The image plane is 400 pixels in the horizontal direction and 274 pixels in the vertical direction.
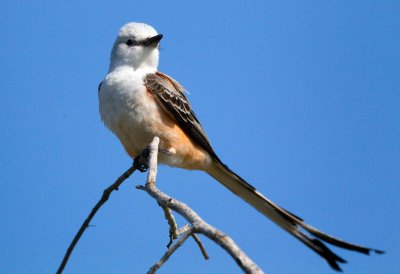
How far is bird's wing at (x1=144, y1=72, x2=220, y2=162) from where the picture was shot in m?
4.37

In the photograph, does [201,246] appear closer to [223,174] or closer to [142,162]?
[142,162]

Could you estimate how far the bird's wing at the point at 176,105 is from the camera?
4371 millimetres

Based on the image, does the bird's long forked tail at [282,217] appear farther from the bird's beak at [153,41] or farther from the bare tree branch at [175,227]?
the bird's beak at [153,41]

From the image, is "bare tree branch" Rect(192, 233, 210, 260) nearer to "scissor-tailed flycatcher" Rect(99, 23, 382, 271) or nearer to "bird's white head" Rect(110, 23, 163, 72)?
"scissor-tailed flycatcher" Rect(99, 23, 382, 271)

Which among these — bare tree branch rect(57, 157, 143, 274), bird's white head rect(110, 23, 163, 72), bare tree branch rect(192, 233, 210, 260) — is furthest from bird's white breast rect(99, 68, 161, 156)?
bare tree branch rect(192, 233, 210, 260)

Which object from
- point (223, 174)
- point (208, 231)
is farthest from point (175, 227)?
point (208, 231)

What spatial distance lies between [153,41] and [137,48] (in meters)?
0.15

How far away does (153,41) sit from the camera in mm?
4645

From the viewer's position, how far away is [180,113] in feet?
14.7

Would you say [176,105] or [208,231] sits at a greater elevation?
[176,105]

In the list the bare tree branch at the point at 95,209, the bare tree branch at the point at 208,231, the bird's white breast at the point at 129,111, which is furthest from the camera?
the bird's white breast at the point at 129,111

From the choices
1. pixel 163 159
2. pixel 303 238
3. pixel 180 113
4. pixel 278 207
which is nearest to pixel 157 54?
pixel 180 113

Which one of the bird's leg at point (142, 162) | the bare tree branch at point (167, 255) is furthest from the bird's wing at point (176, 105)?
the bare tree branch at point (167, 255)

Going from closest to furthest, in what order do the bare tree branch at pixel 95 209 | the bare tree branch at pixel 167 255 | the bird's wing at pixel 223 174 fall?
the bare tree branch at pixel 167 255, the bare tree branch at pixel 95 209, the bird's wing at pixel 223 174
